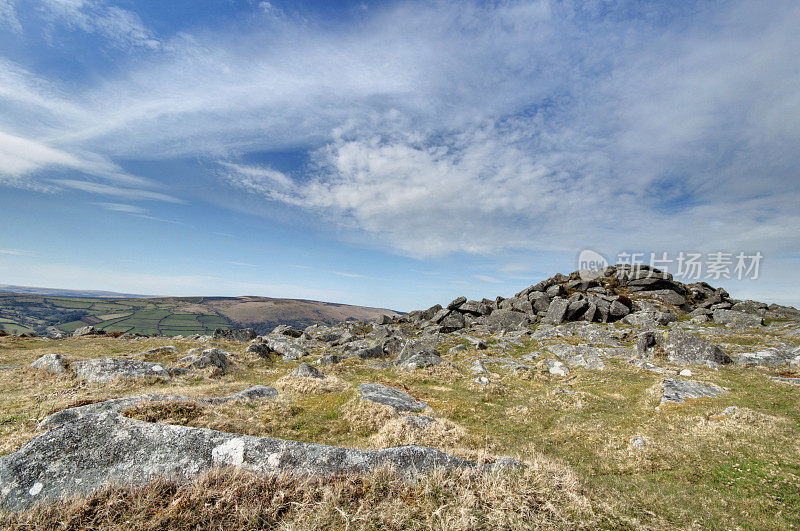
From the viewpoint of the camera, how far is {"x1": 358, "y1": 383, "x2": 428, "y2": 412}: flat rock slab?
19.2 m

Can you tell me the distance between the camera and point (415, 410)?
64.9ft

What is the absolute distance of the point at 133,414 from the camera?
467 inches

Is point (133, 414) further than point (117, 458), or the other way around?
point (133, 414)

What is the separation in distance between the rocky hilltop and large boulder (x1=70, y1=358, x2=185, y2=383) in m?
0.12

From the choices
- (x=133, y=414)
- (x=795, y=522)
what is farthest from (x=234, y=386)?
(x=795, y=522)

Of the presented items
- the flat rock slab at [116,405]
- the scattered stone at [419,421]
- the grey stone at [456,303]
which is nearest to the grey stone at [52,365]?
the flat rock slab at [116,405]

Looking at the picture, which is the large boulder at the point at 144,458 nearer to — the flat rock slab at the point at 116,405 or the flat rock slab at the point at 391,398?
the flat rock slab at the point at 116,405

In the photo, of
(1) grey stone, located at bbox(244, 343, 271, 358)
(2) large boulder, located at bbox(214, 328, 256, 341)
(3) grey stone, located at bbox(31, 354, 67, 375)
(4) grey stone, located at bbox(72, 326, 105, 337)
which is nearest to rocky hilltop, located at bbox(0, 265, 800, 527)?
(3) grey stone, located at bbox(31, 354, 67, 375)

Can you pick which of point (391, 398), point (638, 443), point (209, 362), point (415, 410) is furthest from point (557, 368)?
point (209, 362)

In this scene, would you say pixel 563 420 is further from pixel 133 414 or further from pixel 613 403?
pixel 133 414

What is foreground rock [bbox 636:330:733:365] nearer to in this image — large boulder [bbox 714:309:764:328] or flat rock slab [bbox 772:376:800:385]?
flat rock slab [bbox 772:376:800:385]

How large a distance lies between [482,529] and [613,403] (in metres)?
20.0

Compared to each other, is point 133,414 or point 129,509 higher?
point 129,509

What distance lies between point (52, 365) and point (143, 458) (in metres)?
26.0
